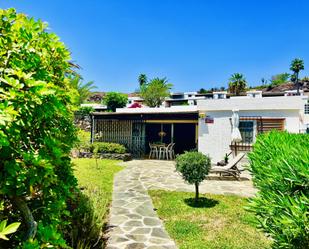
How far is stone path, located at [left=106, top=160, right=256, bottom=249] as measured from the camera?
246 inches

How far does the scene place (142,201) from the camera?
9.56m

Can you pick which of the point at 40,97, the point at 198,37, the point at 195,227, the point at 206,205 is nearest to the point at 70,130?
Result: the point at 40,97

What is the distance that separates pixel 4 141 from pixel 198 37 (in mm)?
24953

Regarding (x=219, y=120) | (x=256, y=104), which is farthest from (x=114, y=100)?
(x=256, y=104)

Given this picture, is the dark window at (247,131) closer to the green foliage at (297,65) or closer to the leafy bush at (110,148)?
the leafy bush at (110,148)

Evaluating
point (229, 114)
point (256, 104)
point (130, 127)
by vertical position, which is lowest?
point (130, 127)

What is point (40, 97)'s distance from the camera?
209 cm

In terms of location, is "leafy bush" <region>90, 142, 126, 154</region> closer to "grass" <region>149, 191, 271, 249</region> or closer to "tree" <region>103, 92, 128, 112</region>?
"grass" <region>149, 191, 271, 249</region>

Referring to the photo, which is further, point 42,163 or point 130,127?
point 130,127

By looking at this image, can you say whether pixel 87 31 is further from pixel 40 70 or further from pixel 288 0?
pixel 40 70

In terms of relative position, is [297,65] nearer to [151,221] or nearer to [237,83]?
[237,83]

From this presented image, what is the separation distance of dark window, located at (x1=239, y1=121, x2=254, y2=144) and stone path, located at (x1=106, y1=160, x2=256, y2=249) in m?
5.03

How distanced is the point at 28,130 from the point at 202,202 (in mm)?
8005

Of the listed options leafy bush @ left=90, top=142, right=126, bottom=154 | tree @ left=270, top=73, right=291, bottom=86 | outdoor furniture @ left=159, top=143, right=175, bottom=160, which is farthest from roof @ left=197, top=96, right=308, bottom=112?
tree @ left=270, top=73, right=291, bottom=86
